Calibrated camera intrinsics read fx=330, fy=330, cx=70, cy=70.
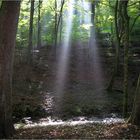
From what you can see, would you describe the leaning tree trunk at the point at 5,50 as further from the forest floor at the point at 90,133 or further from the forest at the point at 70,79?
the forest floor at the point at 90,133

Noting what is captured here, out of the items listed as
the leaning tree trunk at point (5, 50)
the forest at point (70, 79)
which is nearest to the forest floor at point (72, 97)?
the forest at point (70, 79)

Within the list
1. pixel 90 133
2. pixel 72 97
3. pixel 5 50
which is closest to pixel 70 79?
pixel 72 97

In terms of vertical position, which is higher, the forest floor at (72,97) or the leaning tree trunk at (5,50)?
the leaning tree trunk at (5,50)

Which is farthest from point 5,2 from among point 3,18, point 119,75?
Result: point 119,75

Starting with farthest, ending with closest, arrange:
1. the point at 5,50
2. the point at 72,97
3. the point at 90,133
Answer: the point at 72,97
the point at 5,50
the point at 90,133

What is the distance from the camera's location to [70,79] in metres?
25.9

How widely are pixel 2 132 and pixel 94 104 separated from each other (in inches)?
371

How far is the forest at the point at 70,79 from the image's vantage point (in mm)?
11219

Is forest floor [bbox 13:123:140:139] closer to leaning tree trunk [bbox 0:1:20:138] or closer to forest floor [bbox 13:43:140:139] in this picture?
forest floor [bbox 13:43:140:139]

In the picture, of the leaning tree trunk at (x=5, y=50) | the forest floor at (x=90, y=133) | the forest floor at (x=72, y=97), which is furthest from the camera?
the leaning tree trunk at (x=5, y=50)

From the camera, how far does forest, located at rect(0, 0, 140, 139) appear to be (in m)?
11.2

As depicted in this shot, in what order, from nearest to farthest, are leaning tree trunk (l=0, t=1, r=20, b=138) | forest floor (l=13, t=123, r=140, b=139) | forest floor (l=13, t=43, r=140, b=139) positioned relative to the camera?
forest floor (l=13, t=123, r=140, b=139)
forest floor (l=13, t=43, r=140, b=139)
leaning tree trunk (l=0, t=1, r=20, b=138)

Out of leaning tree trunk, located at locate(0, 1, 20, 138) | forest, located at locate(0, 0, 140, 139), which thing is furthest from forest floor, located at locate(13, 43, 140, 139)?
leaning tree trunk, located at locate(0, 1, 20, 138)

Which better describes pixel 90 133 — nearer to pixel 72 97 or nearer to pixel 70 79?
pixel 72 97
